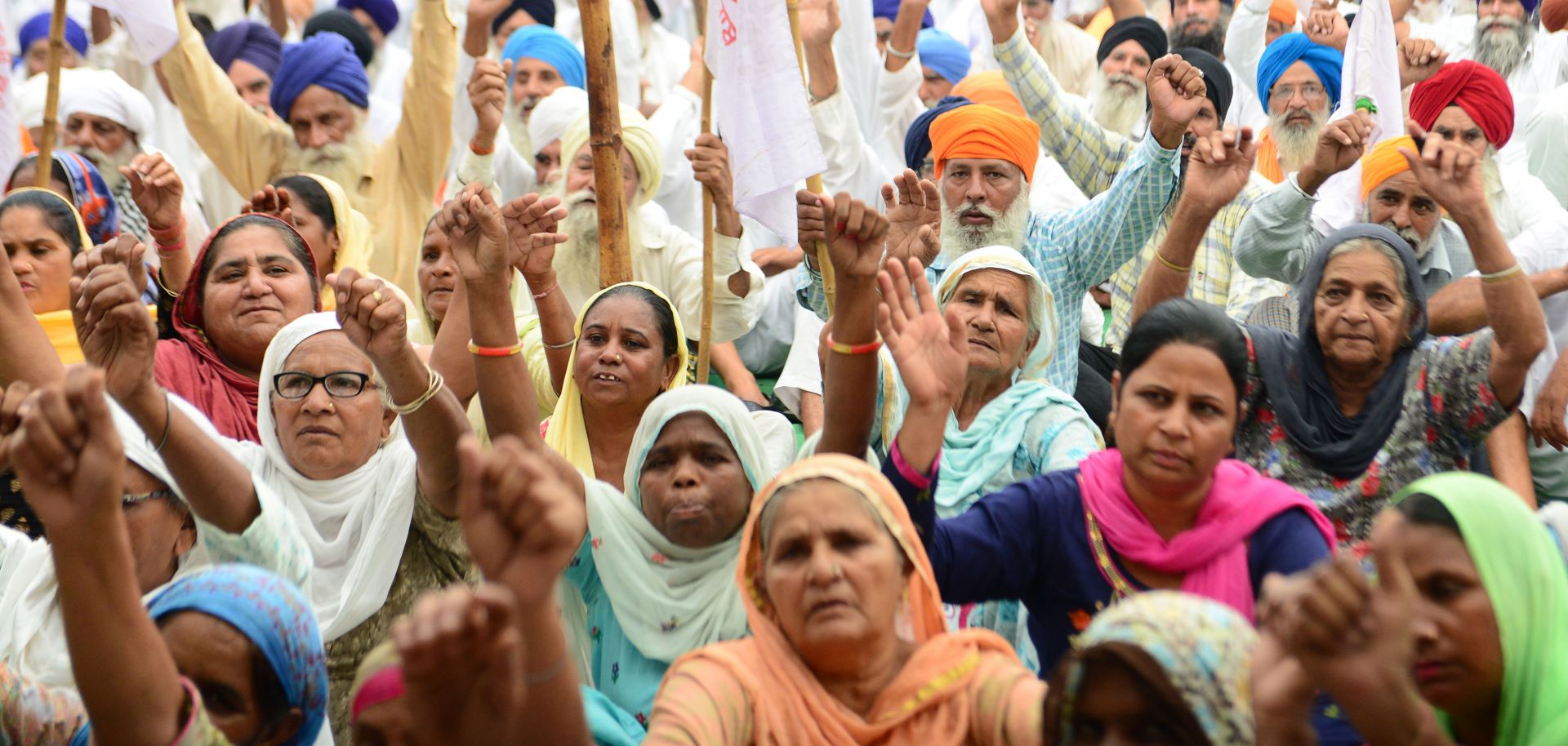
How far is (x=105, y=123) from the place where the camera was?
6820mm

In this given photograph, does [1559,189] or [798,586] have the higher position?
[1559,189]

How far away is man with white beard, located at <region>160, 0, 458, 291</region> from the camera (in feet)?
22.3

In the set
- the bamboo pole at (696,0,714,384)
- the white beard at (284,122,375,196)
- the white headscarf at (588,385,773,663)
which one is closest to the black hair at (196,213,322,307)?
the bamboo pole at (696,0,714,384)

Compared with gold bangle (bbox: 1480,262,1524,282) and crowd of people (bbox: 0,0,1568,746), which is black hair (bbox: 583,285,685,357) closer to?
crowd of people (bbox: 0,0,1568,746)

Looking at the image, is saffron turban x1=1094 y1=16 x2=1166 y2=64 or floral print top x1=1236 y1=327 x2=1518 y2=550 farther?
saffron turban x1=1094 y1=16 x2=1166 y2=64

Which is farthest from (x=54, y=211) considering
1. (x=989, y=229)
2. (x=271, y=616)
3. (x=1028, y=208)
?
(x=1028, y=208)

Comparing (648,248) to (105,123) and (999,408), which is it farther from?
(105,123)

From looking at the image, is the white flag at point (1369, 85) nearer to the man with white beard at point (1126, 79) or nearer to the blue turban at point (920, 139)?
the blue turban at point (920, 139)

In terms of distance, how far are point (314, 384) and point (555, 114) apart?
Result: 3.59 meters

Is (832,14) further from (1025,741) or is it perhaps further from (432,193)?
(1025,741)

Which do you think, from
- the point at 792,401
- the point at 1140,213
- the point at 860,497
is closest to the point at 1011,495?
the point at 860,497

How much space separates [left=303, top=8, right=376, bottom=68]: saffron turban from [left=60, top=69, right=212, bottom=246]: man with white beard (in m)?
1.89

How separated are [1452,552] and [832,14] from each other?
437 centimetres

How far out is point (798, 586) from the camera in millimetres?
2736
